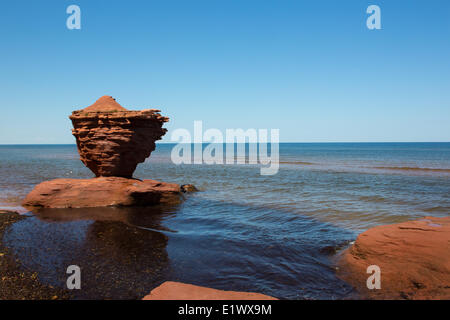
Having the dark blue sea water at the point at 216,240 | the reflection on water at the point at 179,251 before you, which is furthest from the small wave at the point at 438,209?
the reflection on water at the point at 179,251

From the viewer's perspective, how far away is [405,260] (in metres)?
6.99

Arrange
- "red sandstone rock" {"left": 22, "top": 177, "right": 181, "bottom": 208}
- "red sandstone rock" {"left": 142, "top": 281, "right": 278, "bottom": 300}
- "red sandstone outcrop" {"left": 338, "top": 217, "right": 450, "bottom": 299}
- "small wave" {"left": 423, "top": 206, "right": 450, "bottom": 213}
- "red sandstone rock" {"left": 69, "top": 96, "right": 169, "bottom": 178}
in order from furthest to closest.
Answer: "red sandstone rock" {"left": 69, "top": 96, "right": 169, "bottom": 178} → "red sandstone rock" {"left": 22, "top": 177, "right": 181, "bottom": 208} → "small wave" {"left": 423, "top": 206, "right": 450, "bottom": 213} → "red sandstone outcrop" {"left": 338, "top": 217, "right": 450, "bottom": 299} → "red sandstone rock" {"left": 142, "top": 281, "right": 278, "bottom": 300}

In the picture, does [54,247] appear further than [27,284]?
Yes

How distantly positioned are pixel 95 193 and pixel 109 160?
6.94 ft

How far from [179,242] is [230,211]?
17.8 ft

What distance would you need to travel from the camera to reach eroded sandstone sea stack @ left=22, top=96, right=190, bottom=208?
48.4ft

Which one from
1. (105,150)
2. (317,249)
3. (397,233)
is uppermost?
(105,150)

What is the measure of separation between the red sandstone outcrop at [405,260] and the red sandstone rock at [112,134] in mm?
12725

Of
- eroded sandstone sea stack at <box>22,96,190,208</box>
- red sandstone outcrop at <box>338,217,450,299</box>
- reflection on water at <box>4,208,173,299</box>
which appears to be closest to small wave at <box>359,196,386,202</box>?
red sandstone outcrop at <box>338,217,450,299</box>

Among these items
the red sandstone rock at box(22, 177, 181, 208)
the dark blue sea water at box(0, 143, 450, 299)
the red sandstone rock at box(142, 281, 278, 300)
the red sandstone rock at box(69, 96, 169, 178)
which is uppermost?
the red sandstone rock at box(69, 96, 169, 178)

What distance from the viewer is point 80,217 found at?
497 inches

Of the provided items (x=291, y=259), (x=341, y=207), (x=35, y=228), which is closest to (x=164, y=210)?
(x=35, y=228)

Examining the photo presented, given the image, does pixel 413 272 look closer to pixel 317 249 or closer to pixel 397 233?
pixel 397 233

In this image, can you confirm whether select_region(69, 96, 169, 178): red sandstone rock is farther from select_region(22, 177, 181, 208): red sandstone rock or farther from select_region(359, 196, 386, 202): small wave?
select_region(359, 196, 386, 202): small wave
